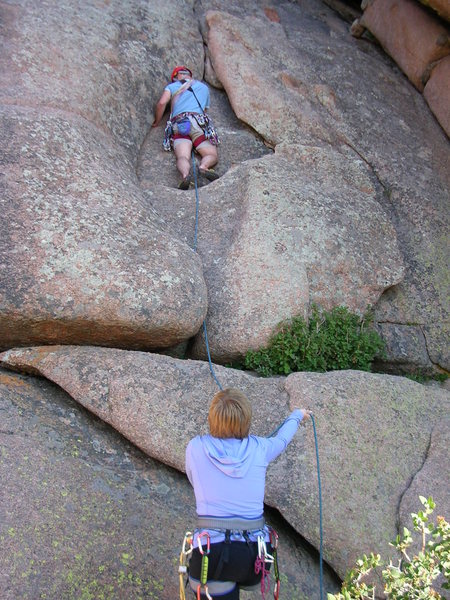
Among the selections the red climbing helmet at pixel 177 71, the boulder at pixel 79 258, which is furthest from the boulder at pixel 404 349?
the red climbing helmet at pixel 177 71

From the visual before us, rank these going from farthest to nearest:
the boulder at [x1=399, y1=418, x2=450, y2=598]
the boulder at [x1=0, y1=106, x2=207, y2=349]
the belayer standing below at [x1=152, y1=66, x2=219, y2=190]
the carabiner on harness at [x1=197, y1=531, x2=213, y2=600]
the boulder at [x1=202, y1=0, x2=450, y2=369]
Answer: the belayer standing below at [x1=152, y1=66, x2=219, y2=190] → the boulder at [x1=202, y1=0, x2=450, y2=369] → the boulder at [x1=0, y1=106, x2=207, y2=349] → the boulder at [x1=399, y1=418, x2=450, y2=598] → the carabiner on harness at [x1=197, y1=531, x2=213, y2=600]

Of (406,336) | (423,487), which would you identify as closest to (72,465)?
(423,487)

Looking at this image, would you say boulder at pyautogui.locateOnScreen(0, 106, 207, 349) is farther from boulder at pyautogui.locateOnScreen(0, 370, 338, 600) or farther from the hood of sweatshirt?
the hood of sweatshirt

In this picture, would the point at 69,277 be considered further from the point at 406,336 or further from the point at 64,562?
the point at 406,336

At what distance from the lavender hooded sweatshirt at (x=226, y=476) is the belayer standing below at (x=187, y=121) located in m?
5.38

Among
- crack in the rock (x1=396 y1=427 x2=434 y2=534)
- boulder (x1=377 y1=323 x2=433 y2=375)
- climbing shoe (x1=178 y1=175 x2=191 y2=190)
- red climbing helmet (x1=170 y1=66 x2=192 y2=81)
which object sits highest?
crack in the rock (x1=396 y1=427 x2=434 y2=534)

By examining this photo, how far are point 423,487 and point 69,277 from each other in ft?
11.8

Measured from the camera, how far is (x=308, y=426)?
591 cm

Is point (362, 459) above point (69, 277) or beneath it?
above

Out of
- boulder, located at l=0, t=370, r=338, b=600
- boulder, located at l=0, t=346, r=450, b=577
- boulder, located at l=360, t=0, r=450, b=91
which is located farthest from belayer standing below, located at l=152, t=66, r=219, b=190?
boulder, located at l=0, t=370, r=338, b=600

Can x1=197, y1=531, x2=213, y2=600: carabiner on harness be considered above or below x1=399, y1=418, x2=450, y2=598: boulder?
above

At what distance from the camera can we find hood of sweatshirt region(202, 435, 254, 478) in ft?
13.6

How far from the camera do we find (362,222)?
8289mm

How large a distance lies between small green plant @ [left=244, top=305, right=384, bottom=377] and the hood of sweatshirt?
2.63 m
